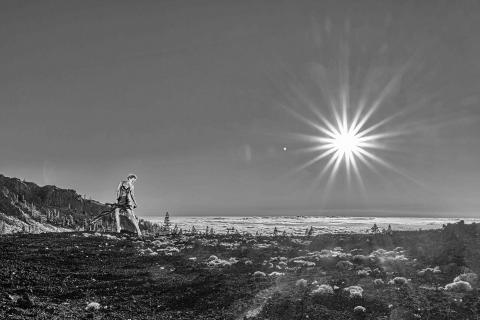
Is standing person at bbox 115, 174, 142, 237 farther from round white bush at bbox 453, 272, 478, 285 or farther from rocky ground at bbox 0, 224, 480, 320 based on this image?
round white bush at bbox 453, 272, 478, 285

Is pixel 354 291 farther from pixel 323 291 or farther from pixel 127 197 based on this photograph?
pixel 127 197

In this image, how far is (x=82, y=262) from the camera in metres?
26.6

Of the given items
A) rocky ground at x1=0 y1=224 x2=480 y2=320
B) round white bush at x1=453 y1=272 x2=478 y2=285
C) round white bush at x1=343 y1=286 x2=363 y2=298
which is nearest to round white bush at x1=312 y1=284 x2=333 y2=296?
rocky ground at x1=0 y1=224 x2=480 y2=320

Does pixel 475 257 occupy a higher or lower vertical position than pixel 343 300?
higher

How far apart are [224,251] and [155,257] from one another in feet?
26.8

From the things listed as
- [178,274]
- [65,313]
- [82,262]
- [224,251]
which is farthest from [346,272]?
[82,262]

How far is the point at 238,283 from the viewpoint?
71.4 feet

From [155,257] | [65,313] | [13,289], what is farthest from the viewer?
[155,257]

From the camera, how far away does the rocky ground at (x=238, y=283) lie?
1627 centimetres

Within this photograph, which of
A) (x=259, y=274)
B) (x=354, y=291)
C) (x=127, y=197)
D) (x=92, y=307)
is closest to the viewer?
(x=92, y=307)

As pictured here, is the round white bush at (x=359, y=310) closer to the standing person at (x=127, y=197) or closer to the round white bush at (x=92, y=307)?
the round white bush at (x=92, y=307)

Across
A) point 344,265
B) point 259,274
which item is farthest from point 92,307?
point 344,265

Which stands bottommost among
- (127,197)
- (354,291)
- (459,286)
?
(354,291)

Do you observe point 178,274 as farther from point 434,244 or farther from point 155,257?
point 434,244
